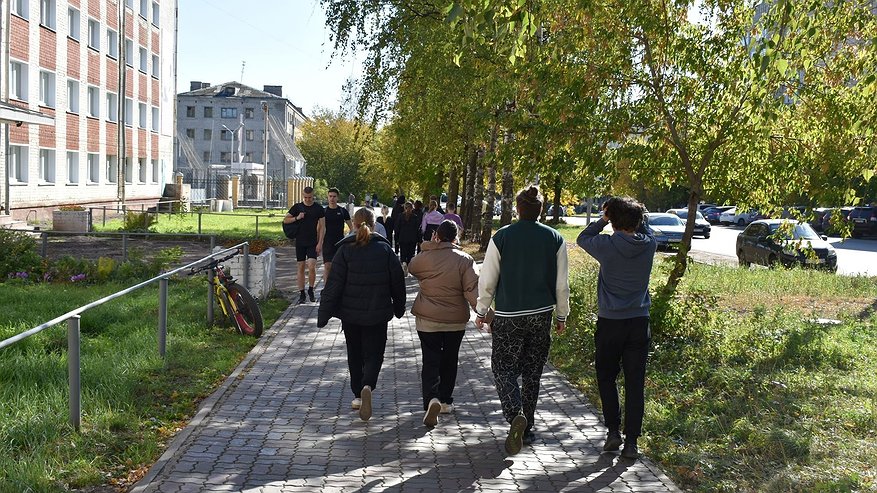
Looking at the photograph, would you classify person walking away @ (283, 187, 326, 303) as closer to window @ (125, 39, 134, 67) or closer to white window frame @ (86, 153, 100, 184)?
white window frame @ (86, 153, 100, 184)

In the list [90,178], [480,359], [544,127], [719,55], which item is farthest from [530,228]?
[90,178]

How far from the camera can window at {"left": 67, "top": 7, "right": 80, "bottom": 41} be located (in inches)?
1571

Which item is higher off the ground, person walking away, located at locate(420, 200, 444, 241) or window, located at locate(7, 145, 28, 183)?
window, located at locate(7, 145, 28, 183)

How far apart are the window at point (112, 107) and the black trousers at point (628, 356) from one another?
41.9 metres

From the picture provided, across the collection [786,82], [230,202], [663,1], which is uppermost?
[663,1]

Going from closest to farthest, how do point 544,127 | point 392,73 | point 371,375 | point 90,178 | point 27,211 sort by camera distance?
1. point 371,375
2. point 544,127
3. point 392,73
4. point 27,211
5. point 90,178

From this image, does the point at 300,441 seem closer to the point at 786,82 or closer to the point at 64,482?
the point at 64,482

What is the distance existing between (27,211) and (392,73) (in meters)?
17.0

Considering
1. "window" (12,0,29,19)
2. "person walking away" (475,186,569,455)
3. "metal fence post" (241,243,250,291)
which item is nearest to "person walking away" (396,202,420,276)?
"metal fence post" (241,243,250,291)

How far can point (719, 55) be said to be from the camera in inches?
456

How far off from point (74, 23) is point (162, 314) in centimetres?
3440

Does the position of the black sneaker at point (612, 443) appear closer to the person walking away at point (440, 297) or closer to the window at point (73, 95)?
the person walking away at point (440, 297)

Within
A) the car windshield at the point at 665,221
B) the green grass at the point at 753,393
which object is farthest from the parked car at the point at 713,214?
the green grass at the point at 753,393

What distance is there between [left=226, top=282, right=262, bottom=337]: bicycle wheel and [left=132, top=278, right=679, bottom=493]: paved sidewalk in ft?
6.53
